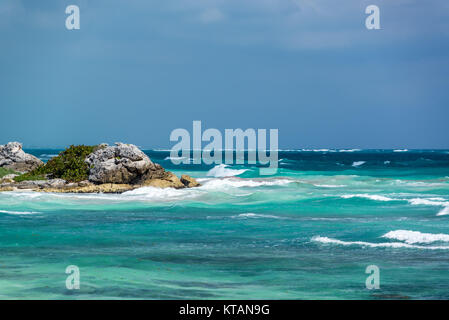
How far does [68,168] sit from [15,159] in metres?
7.00

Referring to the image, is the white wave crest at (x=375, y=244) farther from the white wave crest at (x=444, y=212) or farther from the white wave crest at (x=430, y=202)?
the white wave crest at (x=430, y=202)

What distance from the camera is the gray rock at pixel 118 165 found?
31531 millimetres

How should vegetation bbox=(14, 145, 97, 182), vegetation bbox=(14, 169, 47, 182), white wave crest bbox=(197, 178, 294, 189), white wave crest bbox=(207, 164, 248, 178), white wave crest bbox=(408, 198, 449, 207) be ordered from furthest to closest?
1. white wave crest bbox=(207, 164, 248, 178)
2. white wave crest bbox=(197, 178, 294, 189)
3. vegetation bbox=(14, 169, 47, 182)
4. vegetation bbox=(14, 145, 97, 182)
5. white wave crest bbox=(408, 198, 449, 207)

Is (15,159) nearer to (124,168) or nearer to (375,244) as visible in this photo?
(124,168)

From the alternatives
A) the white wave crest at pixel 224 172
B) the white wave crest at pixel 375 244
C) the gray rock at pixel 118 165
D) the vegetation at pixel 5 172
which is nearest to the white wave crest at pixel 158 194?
the gray rock at pixel 118 165

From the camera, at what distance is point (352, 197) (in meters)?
29.8

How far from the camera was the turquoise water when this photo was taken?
11.4 metres

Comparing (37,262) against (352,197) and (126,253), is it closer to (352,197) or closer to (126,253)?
(126,253)

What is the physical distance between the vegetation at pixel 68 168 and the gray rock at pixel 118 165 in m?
0.57

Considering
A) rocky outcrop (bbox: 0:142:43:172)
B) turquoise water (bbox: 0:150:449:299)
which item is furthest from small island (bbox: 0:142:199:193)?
rocky outcrop (bbox: 0:142:43:172)

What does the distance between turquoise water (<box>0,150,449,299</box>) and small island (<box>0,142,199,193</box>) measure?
8.09 feet

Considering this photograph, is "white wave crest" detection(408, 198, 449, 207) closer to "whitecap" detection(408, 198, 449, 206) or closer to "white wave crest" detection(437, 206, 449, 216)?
"whitecap" detection(408, 198, 449, 206)

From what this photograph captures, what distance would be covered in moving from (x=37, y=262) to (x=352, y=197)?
61.4 feet
